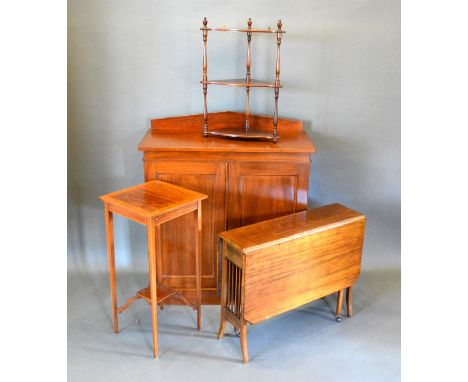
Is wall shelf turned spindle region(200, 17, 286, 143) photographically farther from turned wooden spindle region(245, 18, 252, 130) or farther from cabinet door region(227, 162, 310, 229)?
cabinet door region(227, 162, 310, 229)

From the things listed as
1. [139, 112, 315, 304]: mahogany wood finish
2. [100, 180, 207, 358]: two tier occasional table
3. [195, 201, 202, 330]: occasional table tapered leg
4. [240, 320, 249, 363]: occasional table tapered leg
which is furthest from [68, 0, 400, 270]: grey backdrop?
[240, 320, 249, 363]: occasional table tapered leg

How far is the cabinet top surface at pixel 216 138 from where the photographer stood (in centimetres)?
285

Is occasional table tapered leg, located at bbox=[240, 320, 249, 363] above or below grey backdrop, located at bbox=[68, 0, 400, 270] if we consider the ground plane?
below

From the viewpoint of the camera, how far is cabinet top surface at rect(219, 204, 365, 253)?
8.36ft

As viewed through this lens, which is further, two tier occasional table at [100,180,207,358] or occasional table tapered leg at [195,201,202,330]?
occasional table tapered leg at [195,201,202,330]

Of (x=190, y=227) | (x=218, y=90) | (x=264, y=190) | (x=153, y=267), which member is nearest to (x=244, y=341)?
(x=153, y=267)

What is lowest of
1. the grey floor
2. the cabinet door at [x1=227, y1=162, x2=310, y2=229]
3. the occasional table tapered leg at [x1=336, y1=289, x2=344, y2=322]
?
the grey floor

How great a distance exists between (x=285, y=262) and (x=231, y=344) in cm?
60

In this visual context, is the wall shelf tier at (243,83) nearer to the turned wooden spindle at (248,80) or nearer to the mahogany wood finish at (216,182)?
the turned wooden spindle at (248,80)

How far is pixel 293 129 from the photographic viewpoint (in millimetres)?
3271

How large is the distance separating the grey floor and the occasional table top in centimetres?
82

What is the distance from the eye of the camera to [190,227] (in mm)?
2998

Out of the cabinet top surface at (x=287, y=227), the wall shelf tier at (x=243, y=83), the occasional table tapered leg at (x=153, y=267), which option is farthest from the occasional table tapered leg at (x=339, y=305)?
the wall shelf tier at (x=243, y=83)
